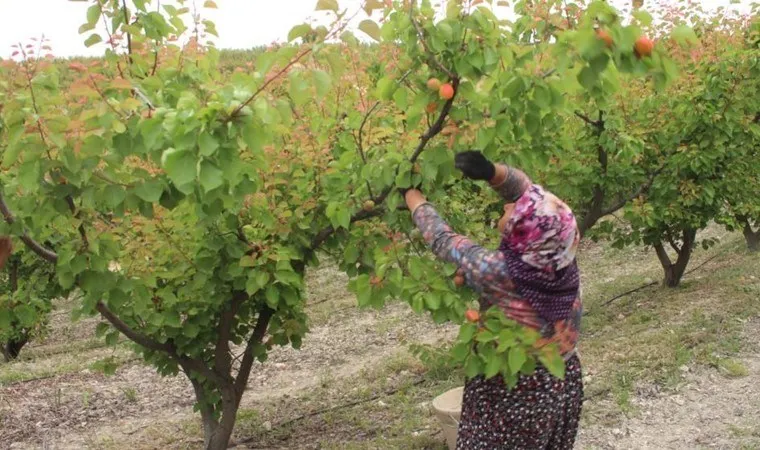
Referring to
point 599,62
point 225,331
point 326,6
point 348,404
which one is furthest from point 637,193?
point 326,6

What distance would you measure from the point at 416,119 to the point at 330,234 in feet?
4.43

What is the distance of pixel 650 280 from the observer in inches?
356

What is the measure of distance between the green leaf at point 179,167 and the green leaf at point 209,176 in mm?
26

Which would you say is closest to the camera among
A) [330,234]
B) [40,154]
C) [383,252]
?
[40,154]

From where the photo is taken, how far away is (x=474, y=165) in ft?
7.90

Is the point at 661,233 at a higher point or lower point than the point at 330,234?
lower

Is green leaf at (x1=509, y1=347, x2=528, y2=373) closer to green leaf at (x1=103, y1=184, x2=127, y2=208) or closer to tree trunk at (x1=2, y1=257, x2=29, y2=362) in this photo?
green leaf at (x1=103, y1=184, x2=127, y2=208)

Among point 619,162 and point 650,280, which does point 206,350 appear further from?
point 650,280

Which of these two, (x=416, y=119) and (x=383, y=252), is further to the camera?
(x=383, y=252)

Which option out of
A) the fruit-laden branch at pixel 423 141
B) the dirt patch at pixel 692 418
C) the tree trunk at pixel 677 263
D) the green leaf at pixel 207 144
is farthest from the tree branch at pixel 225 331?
the tree trunk at pixel 677 263

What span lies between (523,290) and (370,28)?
88 centimetres

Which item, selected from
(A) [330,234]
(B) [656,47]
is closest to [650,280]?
(A) [330,234]

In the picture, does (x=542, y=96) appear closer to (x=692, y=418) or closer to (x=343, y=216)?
(x=343, y=216)

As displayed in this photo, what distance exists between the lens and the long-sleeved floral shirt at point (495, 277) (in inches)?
91.6
